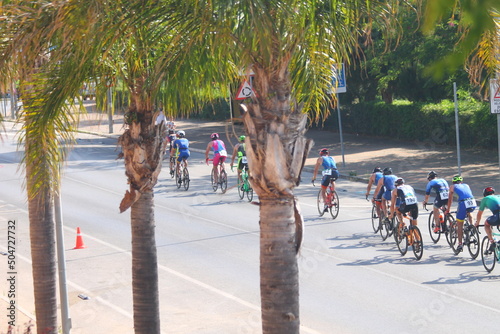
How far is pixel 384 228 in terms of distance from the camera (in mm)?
17109

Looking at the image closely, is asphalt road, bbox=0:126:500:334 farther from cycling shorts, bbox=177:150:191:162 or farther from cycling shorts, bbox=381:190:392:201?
cycling shorts, bbox=177:150:191:162

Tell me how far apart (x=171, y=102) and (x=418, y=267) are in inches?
321

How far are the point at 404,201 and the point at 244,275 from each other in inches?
142

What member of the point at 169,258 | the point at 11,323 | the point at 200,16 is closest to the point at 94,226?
the point at 169,258

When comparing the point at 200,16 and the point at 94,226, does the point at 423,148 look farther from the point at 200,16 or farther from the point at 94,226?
the point at 200,16

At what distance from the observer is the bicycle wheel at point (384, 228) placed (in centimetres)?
1667

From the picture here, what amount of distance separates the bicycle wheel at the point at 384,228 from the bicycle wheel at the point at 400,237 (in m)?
0.69

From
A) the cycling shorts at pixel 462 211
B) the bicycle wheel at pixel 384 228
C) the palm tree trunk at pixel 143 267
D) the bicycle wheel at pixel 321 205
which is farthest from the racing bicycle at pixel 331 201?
the palm tree trunk at pixel 143 267

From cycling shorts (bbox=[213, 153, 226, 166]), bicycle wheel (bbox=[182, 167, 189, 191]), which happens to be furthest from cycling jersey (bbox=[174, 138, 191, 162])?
cycling shorts (bbox=[213, 153, 226, 166])

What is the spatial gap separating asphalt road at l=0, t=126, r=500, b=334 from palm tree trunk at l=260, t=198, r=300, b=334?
16.3ft

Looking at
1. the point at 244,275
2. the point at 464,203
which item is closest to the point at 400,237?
the point at 464,203

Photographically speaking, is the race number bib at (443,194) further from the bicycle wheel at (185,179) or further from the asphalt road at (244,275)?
the bicycle wheel at (185,179)

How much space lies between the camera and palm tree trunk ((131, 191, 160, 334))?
883cm

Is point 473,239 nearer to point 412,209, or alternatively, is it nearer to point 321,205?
point 412,209
